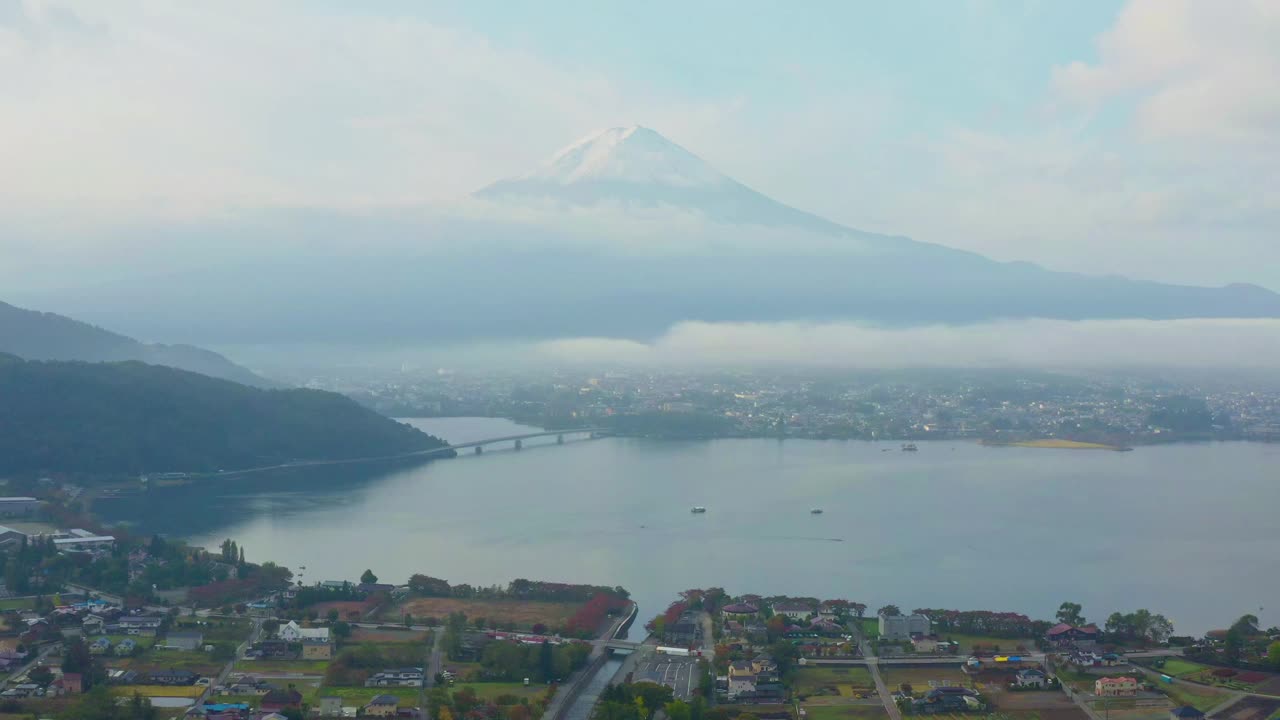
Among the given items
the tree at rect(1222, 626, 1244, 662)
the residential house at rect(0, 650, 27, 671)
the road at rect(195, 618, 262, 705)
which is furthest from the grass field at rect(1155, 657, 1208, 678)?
the residential house at rect(0, 650, 27, 671)

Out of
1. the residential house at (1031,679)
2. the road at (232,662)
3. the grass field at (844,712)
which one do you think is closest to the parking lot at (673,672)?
the grass field at (844,712)

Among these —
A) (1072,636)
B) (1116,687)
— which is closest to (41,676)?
(1116,687)

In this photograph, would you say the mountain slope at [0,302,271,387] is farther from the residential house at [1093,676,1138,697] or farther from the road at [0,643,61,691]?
the residential house at [1093,676,1138,697]

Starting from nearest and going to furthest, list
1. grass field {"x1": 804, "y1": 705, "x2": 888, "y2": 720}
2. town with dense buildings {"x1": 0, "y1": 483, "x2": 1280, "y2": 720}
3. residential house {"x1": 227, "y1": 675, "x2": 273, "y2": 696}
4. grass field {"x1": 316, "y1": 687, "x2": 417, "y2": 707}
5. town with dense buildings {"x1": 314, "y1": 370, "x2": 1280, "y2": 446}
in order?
grass field {"x1": 804, "y1": 705, "x2": 888, "y2": 720} < town with dense buildings {"x1": 0, "y1": 483, "x2": 1280, "y2": 720} < grass field {"x1": 316, "y1": 687, "x2": 417, "y2": 707} < residential house {"x1": 227, "y1": 675, "x2": 273, "y2": 696} < town with dense buildings {"x1": 314, "y1": 370, "x2": 1280, "y2": 446}

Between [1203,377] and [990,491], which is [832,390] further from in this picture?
[990,491]

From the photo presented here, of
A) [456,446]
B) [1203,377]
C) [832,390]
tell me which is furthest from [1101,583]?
[1203,377]

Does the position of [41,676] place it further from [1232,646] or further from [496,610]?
[1232,646]
